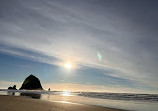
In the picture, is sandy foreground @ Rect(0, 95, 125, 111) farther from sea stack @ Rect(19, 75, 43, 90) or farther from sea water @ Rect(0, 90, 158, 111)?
sea stack @ Rect(19, 75, 43, 90)

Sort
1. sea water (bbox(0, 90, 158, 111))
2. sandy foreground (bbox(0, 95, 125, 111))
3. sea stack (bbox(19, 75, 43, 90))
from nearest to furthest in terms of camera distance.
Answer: sandy foreground (bbox(0, 95, 125, 111)) < sea water (bbox(0, 90, 158, 111)) < sea stack (bbox(19, 75, 43, 90))

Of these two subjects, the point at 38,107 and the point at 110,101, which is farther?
the point at 110,101

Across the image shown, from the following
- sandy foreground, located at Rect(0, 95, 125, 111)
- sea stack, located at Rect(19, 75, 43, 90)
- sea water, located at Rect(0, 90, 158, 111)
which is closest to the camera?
sandy foreground, located at Rect(0, 95, 125, 111)

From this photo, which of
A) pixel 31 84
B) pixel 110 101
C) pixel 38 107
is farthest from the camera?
pixel 31 84

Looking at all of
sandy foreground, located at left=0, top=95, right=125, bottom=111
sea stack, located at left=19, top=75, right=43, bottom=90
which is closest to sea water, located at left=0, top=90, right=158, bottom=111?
sandy foreground, located at left=0, top=95, right=125, bottom=111

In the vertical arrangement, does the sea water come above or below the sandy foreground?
below

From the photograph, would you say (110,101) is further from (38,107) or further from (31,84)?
(31,84)

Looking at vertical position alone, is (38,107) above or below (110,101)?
above

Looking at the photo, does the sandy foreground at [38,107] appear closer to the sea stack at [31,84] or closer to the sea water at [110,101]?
the sea water at [110,101]

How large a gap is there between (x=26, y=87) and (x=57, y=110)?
18262 centimetres

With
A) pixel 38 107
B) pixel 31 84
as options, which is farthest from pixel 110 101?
pixel 31 84

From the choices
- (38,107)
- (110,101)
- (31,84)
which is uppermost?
(31,84)

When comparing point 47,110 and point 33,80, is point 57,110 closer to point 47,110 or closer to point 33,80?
point 47,110

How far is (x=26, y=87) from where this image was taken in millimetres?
188875
